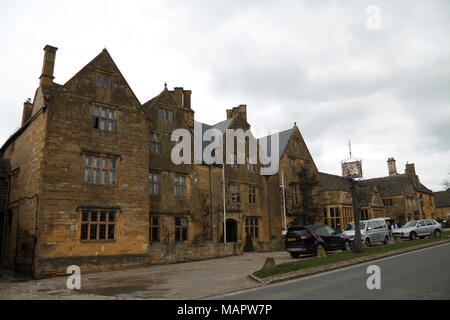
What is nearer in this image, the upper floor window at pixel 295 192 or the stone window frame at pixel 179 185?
the stone window frame at pixel 179 185

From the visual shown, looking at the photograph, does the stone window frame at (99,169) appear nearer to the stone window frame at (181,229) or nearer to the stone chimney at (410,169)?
the stone window frame at (181,229)

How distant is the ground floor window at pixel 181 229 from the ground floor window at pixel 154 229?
154cm

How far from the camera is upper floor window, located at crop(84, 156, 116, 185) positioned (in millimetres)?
20203

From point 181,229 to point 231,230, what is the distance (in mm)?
5808

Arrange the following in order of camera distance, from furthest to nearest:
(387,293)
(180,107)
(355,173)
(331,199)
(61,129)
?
(331,199)
(180,107)
(355,173)
(61,129)
(387,293)

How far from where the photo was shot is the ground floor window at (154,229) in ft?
78.7

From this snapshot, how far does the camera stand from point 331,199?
128 ft

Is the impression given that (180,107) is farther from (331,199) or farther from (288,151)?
(331,199)

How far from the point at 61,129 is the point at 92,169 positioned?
2746 millimetres

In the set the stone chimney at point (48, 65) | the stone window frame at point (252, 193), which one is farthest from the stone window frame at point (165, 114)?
the stone window frame at point (252, 193)

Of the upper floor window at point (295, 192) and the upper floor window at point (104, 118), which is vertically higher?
the upper floor window at point (104, 118)

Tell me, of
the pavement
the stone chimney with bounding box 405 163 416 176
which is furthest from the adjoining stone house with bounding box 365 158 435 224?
the pavement

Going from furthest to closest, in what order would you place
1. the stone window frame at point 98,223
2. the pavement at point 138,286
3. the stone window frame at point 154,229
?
the stone window frame at point 154,229 < the stone window frame at point 98,223 < the pavement at point 138,286
